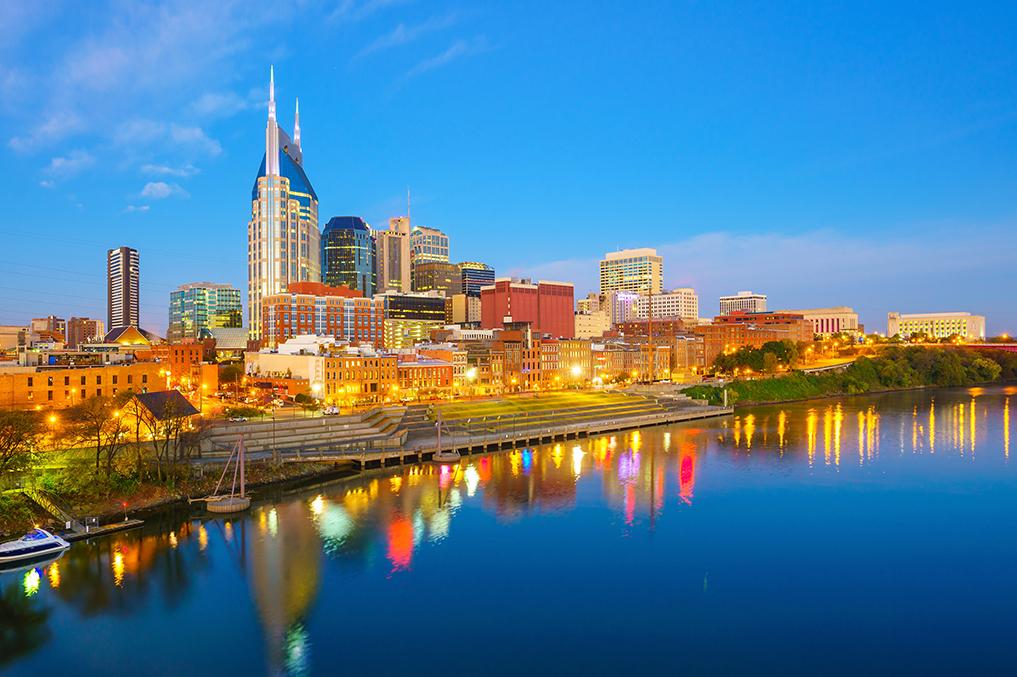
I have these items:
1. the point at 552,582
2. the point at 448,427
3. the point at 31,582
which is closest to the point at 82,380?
the point at 31,582

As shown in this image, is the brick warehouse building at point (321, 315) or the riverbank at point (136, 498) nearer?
the riverbank at point (136, 498)

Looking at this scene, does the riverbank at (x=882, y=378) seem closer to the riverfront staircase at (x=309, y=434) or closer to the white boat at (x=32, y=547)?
the riverfront staircase at (x=309, y=434)

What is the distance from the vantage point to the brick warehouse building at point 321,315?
430ft

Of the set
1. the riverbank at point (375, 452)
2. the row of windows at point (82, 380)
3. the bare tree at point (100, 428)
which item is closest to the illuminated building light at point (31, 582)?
the riverbank at point (375, 452)

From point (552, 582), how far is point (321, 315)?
363 feet

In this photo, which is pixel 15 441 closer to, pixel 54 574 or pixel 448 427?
pixel 54 574

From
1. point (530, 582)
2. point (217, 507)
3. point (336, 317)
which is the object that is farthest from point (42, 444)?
point (336, 317)

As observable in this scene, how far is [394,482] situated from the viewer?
5144 cm

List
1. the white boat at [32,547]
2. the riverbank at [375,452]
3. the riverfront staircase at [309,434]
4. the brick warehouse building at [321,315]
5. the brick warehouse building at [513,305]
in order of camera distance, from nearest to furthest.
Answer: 1. the white boat at [32,547]
2. the riverbank at [375,452]
3. the riverfront staircase at [309,434]
4. the brick warehouse building at [321,315]
5. the brick warehouse building at [513,305]

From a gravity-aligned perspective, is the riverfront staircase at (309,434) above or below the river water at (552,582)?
above

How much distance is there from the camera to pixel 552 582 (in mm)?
32031

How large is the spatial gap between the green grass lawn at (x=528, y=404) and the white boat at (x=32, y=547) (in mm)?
40645

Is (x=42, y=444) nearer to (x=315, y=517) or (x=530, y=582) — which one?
(x=315, y=517)

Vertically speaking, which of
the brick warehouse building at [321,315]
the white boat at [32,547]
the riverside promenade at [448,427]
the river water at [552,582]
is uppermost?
the brick warehouse building at [321,315]
